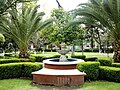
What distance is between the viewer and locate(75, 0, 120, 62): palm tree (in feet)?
41.4

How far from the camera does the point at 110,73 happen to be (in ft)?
34.3

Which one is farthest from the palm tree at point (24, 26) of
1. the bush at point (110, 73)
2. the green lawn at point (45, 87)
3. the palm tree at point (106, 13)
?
the bush at point (110, 73)

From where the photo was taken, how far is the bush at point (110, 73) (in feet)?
33.4

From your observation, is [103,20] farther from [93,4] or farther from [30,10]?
[30,10]

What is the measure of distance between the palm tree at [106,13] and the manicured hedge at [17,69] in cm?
469

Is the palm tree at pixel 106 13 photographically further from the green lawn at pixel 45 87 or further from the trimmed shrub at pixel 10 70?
the trimmed shrub at pixel 10 70

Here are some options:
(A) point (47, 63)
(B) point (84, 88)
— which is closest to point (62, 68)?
(A) point (47, 63)

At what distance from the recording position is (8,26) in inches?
614

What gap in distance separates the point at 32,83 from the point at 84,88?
2510 millimetres

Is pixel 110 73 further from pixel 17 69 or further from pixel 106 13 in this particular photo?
pixel 17 69

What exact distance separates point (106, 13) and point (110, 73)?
416 centimetres

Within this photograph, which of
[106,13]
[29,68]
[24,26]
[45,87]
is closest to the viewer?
[45,87]

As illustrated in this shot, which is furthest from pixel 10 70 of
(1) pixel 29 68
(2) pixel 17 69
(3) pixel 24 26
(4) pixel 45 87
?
(3) pixel 24 26

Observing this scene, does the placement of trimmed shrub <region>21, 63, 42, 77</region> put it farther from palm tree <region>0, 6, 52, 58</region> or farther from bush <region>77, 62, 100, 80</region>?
palm tree <region>0, 6, 52, 58</region>
